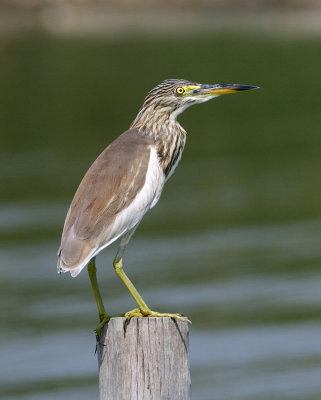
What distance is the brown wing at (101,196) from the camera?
4.77 meters

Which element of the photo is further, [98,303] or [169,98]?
[169,98]

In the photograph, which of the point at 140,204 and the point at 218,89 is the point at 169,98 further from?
the point at 140,204

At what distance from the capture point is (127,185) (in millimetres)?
5012

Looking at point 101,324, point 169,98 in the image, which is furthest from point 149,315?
point 169,98

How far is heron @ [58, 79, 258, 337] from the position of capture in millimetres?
4809

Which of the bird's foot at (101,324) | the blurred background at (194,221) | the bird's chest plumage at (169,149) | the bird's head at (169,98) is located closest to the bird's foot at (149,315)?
the bird's foot at (101,324)

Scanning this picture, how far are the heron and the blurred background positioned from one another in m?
3.47

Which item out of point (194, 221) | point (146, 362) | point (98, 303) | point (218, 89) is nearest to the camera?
point (146, 362)

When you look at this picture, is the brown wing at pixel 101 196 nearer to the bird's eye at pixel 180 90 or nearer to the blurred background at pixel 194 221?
the bird's eye at pixel 180 90

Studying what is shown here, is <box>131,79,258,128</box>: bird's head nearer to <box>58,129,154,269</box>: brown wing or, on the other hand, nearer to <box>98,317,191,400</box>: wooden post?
<box>58,129,154,269</box>: brown wing

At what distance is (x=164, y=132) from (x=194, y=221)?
309 inches

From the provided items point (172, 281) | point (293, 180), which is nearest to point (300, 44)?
point (293, 180)

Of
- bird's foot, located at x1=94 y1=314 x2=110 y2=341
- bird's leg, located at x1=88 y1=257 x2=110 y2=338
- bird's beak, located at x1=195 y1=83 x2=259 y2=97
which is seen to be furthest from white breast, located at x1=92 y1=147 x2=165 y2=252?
bird's beak, located at x1=195 y1=83 x2=259 y2=97

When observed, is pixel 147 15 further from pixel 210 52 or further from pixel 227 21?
pixel 210 52
